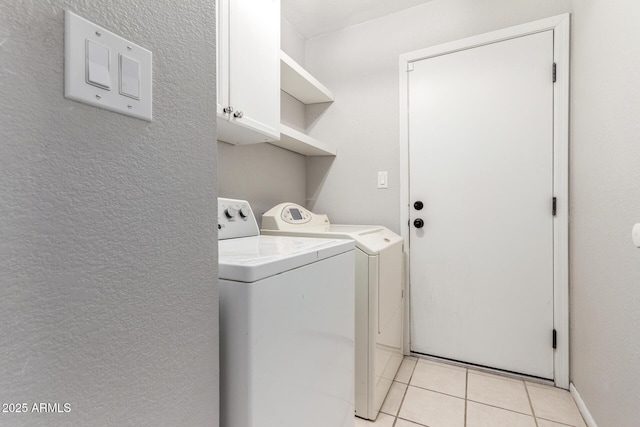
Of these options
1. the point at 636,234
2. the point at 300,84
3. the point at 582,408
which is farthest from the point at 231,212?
the point at 582,408

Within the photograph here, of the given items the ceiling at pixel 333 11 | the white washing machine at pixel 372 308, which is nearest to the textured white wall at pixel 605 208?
the white washing machine at pixel 372 308

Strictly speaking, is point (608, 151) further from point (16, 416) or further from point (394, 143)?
point (16, 416)

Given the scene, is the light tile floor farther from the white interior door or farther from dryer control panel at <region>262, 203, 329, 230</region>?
dryer control panel at <region>262, 203, 329, 230</region>

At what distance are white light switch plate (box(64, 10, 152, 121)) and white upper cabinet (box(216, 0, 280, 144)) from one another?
776mm

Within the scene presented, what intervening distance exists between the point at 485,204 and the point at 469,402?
1.15 metres

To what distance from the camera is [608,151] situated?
123 cm

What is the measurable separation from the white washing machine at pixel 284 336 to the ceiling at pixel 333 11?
72.2 inches

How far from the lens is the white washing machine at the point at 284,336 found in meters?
0.67

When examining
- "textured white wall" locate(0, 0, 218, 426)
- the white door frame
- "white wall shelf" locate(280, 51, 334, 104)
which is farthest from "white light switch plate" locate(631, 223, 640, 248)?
"white wall shelf" locate(280, 51, 334, 104)

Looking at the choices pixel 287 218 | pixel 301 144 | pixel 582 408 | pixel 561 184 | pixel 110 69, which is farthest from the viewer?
pixel 301 144

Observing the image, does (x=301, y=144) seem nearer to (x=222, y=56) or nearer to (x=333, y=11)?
(x=222, y=56)

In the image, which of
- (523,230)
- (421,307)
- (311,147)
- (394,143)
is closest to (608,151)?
(523,230)

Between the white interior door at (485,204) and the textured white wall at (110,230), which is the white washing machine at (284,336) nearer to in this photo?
the textured white wall at (110,230)

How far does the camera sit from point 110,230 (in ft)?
1.45
